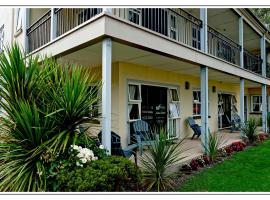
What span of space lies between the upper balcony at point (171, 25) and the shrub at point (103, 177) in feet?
12.2

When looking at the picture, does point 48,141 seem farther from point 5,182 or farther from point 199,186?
point 199,186

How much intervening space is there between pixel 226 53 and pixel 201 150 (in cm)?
621

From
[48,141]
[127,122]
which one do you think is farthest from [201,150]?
[48,141]

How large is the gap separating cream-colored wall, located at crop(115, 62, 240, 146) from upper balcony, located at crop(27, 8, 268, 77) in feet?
4.94

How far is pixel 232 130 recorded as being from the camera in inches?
557

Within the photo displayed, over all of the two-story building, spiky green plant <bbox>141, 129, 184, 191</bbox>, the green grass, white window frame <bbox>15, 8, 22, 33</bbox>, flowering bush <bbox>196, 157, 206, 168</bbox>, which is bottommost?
the green grass

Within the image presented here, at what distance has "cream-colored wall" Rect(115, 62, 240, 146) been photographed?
26.6ft

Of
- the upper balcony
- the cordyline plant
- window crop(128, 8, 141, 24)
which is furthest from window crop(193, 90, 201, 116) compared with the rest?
the cordyline plant

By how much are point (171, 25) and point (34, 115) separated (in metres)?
8.12

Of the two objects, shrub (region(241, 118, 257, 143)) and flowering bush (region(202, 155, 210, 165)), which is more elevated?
→ shrub (region(241, 118, 257, 143))

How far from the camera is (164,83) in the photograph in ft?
32.9

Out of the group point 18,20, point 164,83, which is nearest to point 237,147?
point 164,83

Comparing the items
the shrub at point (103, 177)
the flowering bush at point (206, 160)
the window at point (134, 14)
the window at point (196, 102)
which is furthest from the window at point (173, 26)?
the shrub at point (103, 177)

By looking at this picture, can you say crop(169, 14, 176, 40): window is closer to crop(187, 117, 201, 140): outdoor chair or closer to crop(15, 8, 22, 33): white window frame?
crop(187, 117, 201, 140): outdoor chair
